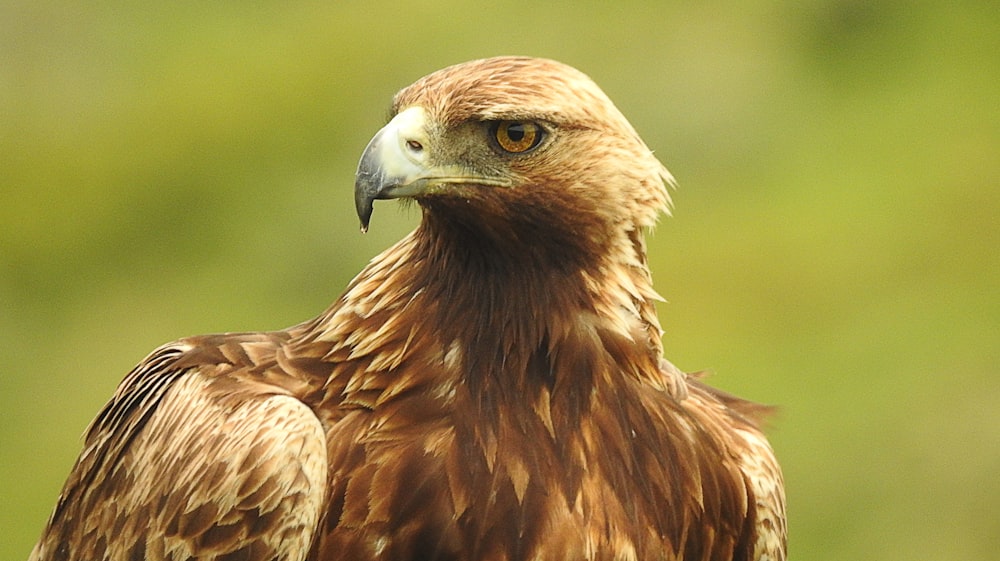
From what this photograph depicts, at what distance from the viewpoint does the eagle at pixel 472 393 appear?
414cm

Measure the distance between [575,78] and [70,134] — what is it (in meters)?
8.80

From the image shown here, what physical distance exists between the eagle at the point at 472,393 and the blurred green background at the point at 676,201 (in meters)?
4.62

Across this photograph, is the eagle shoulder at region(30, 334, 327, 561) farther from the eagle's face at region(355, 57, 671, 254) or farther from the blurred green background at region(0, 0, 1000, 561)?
the blurred green background at region(0, 0, 1000, 561)

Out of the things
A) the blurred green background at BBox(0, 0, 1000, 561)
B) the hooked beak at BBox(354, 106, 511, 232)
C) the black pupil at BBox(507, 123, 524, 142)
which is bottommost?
the blurred green background at BBox(0, 0, 1000, 561)

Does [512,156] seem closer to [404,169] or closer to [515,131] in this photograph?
[515,131]

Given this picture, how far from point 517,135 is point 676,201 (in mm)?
7048

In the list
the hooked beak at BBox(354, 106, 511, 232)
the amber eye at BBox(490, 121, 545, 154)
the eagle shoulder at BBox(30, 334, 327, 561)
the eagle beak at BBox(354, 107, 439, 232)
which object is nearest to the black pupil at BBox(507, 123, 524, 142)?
the amber eye at BBox(490, 121, 545, 154)

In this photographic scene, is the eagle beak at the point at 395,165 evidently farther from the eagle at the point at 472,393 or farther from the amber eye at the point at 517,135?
the amber eye at the point at 517,135

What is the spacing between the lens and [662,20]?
12195 millimetres

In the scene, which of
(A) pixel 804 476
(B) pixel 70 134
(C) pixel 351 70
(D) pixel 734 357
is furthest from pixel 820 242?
(B) pixel 70 134

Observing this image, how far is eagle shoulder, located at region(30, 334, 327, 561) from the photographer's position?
13.6 feet

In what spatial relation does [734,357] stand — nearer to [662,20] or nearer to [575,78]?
[662,20]

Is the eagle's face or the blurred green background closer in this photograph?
the eagle's face

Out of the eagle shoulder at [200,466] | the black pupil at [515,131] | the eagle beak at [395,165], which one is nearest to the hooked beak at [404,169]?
the eagle beak at [395,165]
